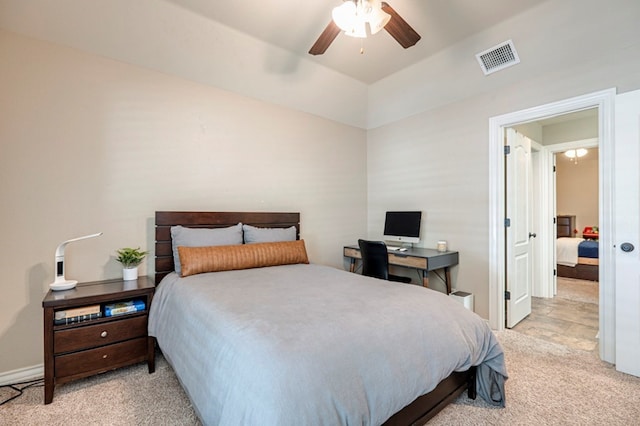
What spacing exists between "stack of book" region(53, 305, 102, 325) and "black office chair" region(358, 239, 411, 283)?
7.51 feet

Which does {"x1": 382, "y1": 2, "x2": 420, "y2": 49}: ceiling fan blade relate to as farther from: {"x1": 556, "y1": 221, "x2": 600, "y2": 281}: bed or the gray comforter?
{"x1": 556, "y1": 221, "x2": 600, "y2": 281}: bed

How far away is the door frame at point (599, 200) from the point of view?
2330 millimetres

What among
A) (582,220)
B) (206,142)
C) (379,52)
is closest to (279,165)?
(206,142)

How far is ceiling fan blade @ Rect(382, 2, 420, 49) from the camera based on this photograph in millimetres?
1831

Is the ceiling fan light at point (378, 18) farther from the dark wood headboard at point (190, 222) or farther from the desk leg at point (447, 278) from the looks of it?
the desk leg at point (447, 278)

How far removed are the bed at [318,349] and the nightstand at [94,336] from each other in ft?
0.49

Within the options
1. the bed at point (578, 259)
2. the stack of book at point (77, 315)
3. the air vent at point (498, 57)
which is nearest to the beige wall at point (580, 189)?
the bed at point (578, 259)

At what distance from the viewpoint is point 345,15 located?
6.16ft

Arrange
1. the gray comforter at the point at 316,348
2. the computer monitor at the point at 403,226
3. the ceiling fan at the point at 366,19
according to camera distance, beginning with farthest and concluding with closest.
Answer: the computer monitor at the point at 403,226 → the ceiling fan at the point at 366,19 → the gray comforter at the point at 316,348

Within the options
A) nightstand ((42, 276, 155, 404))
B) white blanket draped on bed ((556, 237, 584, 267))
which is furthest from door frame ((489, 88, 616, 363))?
white blanket draped on bed ((556, 237, 584, 267))

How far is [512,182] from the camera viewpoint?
10.3 ft

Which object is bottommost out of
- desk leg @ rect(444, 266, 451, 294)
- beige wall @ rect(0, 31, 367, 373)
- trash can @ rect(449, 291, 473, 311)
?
trash can @ rect(449, 291, 473, 311)

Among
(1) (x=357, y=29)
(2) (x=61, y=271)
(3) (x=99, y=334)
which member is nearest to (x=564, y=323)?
Answer: (1) (x=357, y=29)

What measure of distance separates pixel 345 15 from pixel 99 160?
2.25 m
